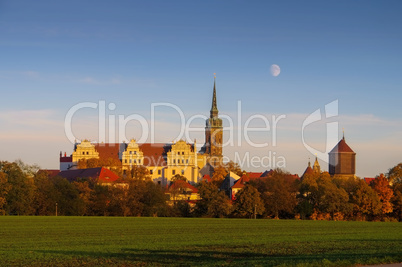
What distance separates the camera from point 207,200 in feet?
307

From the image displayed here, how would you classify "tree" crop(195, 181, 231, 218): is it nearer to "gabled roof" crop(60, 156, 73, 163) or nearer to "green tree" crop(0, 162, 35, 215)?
"green tree" crop(0, 162, 35, 215)

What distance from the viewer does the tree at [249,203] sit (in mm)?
90375

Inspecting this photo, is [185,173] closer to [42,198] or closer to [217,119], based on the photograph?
[217,119]

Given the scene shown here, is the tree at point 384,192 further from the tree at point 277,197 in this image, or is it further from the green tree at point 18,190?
the green tree at point 18,190

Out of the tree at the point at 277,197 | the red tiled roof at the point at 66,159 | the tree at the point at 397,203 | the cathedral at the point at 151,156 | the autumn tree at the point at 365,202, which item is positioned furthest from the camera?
the red tiled roof at the point at 66,159

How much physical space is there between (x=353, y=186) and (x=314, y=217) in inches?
518

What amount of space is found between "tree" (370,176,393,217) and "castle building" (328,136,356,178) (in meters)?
73.8

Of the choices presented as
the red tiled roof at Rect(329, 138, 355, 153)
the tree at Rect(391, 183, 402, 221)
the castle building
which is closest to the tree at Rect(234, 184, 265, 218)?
the tree at Rect(391, 183, 402, 221)

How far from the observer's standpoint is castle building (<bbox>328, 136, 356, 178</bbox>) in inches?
6850

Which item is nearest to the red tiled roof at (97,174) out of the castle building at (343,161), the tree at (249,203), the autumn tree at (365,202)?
the tree at (249,203)

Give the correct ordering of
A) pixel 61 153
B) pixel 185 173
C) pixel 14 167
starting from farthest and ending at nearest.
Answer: pixel 61 153
pixel 185 173
pixel 14 167

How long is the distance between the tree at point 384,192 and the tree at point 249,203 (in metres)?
19.5

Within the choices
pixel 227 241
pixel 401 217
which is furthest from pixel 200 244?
pixel 401 217

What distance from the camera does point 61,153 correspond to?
546ft
